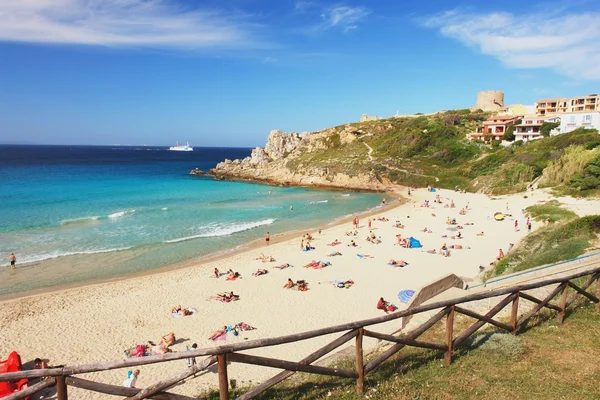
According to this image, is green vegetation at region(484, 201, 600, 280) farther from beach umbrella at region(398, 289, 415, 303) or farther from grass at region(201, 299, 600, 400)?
Answer: grass at region(201, 299, 600, 400)

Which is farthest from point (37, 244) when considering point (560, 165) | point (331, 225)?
point (560, 165)

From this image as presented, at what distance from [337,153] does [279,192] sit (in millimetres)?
22231

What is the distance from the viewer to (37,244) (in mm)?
26469

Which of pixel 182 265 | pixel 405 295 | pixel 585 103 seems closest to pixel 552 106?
pixel 585 103

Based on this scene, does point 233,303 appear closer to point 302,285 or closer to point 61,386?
point 302,285

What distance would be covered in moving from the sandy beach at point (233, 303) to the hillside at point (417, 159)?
16511 mm

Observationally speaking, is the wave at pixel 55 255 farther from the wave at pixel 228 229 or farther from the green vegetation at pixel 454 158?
the green vegetation at pixel 454 158

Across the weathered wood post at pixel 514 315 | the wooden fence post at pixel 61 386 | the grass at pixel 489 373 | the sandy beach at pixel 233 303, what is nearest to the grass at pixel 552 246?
the sandy beach at pixel 233 303

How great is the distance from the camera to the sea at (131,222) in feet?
72.5

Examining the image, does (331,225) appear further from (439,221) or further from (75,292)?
(75,292)

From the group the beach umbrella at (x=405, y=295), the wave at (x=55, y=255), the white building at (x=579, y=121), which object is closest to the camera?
the beach umbrella at (x=405, y=295)

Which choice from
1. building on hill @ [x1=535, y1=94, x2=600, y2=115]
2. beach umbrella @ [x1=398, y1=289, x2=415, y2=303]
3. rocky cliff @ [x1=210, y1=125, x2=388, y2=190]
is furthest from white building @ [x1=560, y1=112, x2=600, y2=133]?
beach umbrella @ [x1=398, y1=289, x2=415, y2=303]

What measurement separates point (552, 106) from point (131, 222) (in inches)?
3156

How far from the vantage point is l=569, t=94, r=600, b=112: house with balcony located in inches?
2586
